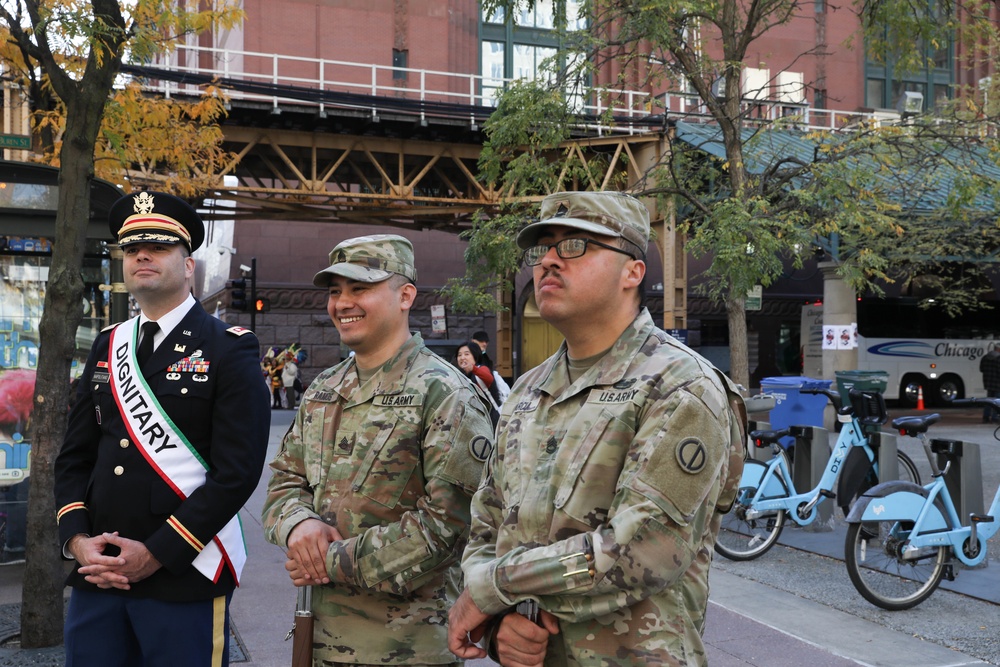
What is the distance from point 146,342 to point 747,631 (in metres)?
4.23

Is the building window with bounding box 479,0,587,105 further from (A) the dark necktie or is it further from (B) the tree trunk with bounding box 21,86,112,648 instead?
(A) the dark necktie

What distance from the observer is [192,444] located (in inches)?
125

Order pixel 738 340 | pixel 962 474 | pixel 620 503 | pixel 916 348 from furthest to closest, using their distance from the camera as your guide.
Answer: pixel 916 348 < pixel 738 340 < pixel 962 474 < pixel 620 503

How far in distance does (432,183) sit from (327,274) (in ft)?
103

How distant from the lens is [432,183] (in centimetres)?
3409

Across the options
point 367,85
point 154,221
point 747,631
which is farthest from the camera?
point 367,85

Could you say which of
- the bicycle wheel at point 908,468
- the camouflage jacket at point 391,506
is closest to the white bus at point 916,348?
the bicycle wheel at point 908,468

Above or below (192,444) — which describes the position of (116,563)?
below

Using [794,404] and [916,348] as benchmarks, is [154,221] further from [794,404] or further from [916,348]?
[916,348]

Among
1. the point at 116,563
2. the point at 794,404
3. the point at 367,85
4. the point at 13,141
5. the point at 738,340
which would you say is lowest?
the point at 794,404

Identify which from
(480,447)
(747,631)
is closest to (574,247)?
(480,447)

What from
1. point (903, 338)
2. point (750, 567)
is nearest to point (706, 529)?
point (750, 567)

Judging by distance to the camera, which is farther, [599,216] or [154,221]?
[154,221]

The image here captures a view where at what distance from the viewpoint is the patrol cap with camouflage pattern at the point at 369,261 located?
3.09m
